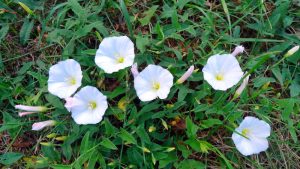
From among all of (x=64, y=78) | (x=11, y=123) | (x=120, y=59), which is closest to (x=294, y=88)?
(x=120, y=59)

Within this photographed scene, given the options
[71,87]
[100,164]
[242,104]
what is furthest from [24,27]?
[242,104]

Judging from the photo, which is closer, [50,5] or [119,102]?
[119,102]

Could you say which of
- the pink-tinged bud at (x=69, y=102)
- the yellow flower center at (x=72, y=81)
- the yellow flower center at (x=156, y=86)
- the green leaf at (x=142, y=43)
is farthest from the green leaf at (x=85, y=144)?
the green leaf at (x=142, y=43)

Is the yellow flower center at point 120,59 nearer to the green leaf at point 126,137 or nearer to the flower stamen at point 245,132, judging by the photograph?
the green leaf at point 126,137

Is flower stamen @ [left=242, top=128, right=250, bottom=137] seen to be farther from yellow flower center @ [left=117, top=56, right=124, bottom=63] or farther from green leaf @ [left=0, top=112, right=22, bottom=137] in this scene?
green leaf @ [left=0, top=112, right=22, bottom=137]

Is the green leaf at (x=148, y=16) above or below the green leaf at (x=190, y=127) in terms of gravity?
above

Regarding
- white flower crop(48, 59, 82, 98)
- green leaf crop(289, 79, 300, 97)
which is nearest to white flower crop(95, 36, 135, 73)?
white flower crop(48, 59, 82, 98)

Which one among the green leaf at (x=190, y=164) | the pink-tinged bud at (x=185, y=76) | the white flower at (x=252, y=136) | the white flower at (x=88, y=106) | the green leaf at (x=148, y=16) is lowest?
the green leaf at (x=190, y=164)

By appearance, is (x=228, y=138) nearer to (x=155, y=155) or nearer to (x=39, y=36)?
(x=155, y=155)
